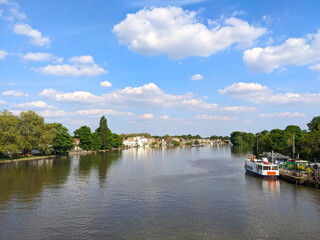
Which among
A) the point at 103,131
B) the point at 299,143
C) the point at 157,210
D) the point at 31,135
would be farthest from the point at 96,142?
the point at 157,210

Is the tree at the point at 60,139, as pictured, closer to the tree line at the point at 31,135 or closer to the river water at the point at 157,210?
the tree line at the point at 31,135

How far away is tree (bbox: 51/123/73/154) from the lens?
100000 millimetres

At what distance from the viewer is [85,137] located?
128m

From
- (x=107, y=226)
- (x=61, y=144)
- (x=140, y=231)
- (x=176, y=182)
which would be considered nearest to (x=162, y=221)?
(x=140, y=231)

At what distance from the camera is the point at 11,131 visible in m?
73.4

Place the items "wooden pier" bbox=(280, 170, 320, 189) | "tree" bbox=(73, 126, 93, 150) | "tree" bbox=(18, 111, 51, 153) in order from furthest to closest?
"tree" bbox=(73, 126, 93, 150) < "tree" bbox=(18, 111, 51, 153) < "wooden pier" bbox=(280, 170, 320, 189)

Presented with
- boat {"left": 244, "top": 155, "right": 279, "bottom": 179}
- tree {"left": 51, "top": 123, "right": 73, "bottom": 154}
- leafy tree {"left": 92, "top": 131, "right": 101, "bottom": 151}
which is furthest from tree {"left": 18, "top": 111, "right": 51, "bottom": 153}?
boat {"left": 244, "top": 155, "right": 279, "bottom": 179}

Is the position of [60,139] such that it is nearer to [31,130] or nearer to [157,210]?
[31,130]

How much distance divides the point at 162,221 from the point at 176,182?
68.3 feet

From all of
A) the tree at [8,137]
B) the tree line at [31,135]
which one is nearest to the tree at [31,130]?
the tree line at [31,135]

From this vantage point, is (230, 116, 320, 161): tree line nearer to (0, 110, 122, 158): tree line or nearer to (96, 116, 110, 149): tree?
(0, 110, 122, 158): tree line

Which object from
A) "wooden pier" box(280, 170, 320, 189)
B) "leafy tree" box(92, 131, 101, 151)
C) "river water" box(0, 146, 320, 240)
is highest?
"leafy tree" box(92, 131, 101, 151)

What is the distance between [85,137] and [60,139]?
27.5 meters

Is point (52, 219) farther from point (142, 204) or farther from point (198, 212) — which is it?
point (198, 212)
